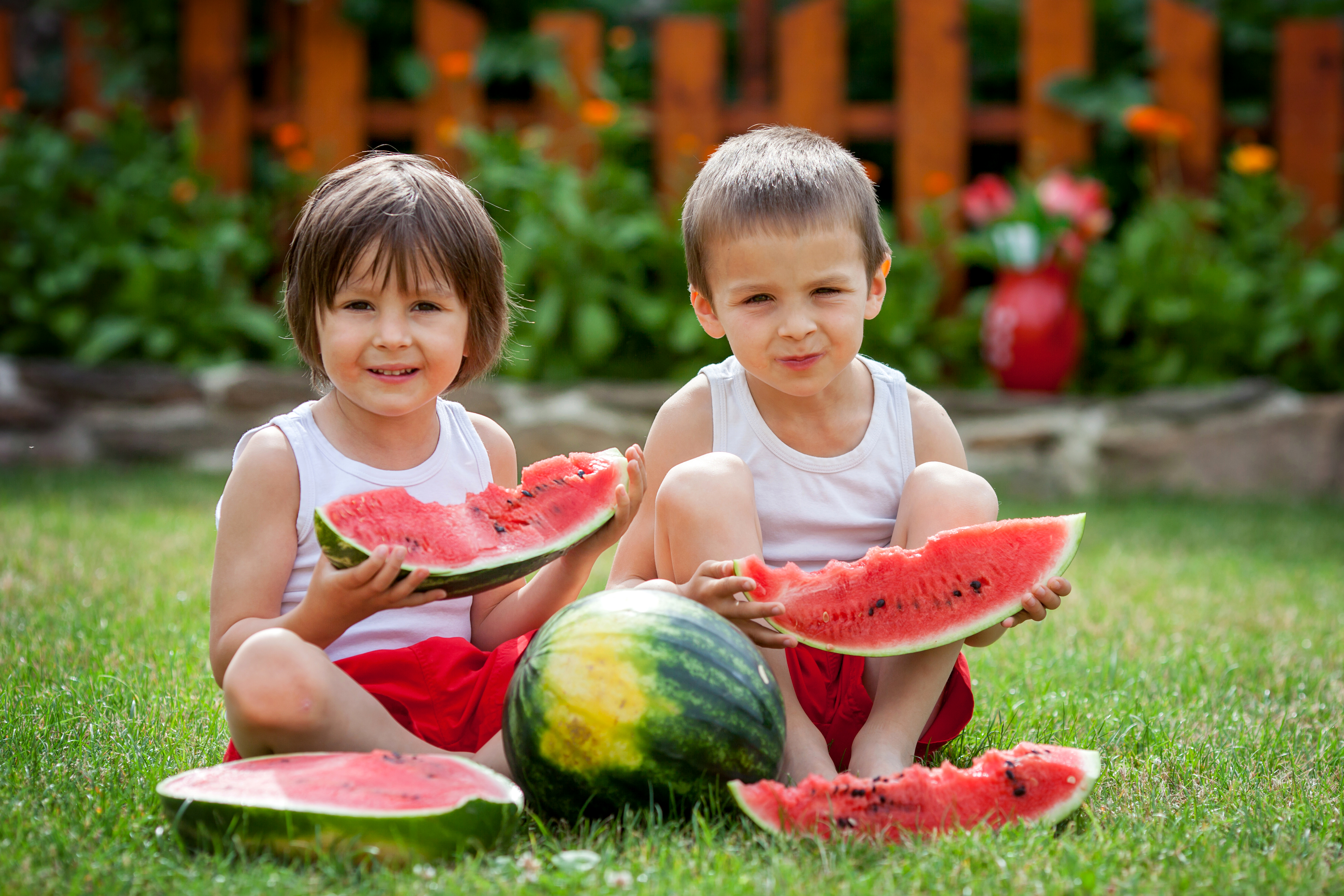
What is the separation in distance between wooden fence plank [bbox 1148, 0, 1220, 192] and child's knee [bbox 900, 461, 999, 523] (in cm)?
546

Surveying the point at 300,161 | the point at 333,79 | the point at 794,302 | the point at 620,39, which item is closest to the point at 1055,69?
the point at 620,39

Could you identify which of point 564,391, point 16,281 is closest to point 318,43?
point 16,281

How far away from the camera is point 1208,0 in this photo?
818 centimetres

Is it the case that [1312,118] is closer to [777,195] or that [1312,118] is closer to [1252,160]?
[1252,160]

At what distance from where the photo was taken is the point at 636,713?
6.91 ft

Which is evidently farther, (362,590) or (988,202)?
(988,202)

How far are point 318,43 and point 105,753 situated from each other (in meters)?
6.10

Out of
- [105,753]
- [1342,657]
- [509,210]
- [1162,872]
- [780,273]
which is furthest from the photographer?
[509,210]

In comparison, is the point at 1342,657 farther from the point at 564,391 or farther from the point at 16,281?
the point at 16,281

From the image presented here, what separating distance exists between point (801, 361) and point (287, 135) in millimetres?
5681

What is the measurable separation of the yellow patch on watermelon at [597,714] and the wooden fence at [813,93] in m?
5.51

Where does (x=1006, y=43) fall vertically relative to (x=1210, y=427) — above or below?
above

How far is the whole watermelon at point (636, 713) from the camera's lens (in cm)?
211

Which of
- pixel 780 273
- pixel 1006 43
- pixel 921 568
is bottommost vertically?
pixel 921 568
